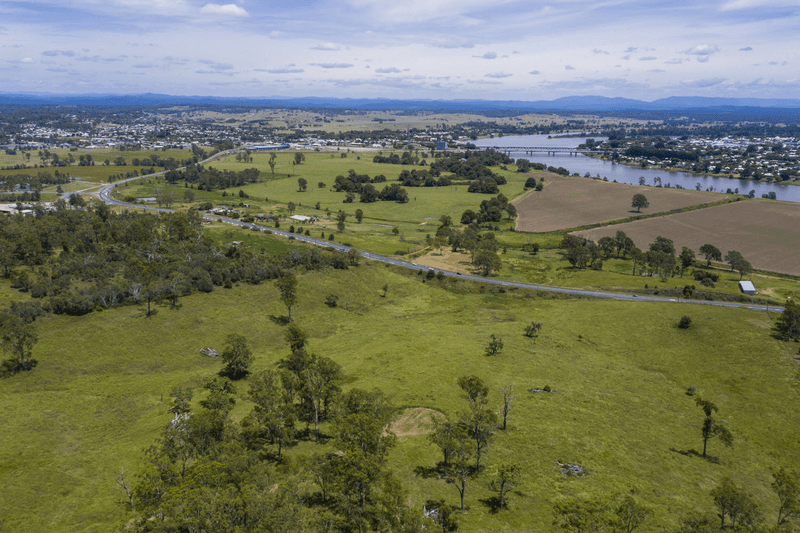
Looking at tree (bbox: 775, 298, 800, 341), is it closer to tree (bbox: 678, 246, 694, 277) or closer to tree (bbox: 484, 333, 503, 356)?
tree (bbox: 484, 333, 503, 356)

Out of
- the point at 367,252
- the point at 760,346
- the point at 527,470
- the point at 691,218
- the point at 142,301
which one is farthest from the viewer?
the point at 691,218

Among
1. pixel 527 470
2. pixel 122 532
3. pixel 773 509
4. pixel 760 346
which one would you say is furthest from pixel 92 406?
pixel 760 346

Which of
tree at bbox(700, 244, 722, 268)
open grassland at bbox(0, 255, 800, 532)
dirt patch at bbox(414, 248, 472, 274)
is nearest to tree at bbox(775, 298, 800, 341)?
open grassland at bbox(0, 255, 800, 532)

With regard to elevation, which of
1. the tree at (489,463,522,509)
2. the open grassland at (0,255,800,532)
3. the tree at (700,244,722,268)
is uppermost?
the tree at (700,244,722,268)

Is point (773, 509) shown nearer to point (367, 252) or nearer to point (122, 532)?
point (122, 532)

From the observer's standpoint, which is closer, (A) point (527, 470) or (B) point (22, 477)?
(B) point (22, 477)

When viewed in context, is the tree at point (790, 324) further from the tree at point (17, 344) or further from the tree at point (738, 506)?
the tree at point (17, 344)

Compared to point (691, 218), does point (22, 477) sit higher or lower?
lower
